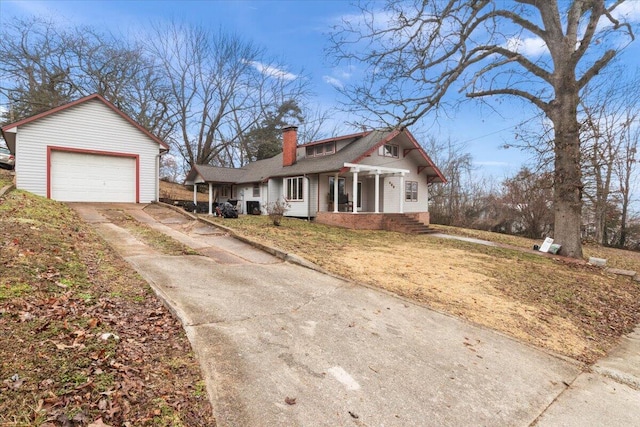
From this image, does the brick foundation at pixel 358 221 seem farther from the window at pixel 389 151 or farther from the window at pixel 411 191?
the window at pixel 411 191

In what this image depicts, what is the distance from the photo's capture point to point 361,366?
10.4 feet

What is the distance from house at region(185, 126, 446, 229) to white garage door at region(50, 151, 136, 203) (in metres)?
5.16

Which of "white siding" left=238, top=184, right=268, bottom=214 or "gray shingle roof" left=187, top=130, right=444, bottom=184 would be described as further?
"white siding" left=238, top=184, right=268, bottom=214

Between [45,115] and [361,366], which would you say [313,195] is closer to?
[45,115]

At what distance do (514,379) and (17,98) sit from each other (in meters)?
33.8

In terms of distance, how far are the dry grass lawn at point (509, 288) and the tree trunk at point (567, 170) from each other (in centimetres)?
138

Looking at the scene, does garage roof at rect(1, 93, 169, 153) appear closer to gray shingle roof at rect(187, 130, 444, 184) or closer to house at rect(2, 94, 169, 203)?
house at rect(2, 94, 169, 203)

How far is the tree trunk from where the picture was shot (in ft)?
35.1

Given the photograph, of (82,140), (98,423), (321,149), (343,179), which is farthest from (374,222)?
(98,423)

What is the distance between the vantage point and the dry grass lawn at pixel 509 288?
475 cm

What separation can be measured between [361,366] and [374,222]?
45.3 feet

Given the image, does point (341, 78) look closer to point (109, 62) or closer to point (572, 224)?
point (572, 224)

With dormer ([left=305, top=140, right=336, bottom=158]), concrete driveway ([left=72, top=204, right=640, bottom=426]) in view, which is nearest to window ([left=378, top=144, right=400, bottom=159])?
dormer ([left=305, top=140, right=336, bottom=158])

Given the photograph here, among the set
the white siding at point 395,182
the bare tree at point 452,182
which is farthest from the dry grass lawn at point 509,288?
the bare tree at point 452,182
